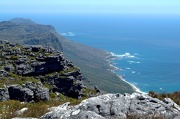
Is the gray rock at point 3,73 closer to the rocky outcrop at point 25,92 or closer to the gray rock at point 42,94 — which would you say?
the rocky outcrop at point 25,92

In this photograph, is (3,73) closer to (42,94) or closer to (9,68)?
(9,68)

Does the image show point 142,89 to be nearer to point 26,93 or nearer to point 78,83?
point 78,83

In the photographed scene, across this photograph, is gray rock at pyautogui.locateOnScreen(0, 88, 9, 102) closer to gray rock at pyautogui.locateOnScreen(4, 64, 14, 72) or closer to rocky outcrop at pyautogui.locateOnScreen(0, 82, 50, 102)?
rocky outcrop at pyautogui.locateOnScreen(0, 82, 50, 102)

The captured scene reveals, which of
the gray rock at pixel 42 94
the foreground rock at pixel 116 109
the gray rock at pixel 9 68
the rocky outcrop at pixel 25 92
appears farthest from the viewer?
the gray rock at pixel 9 68

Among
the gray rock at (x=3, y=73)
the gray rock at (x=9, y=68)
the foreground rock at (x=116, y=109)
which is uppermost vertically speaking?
the foreground rock at (x=116, y=109)

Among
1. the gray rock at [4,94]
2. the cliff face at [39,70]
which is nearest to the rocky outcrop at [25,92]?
the gray rock at [4,94]

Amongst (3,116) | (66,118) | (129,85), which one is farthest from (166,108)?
(129,85)

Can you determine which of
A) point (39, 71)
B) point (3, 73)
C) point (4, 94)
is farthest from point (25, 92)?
point (39, 71)

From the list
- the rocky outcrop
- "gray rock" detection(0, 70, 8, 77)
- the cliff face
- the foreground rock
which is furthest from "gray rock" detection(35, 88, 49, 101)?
the foreground rock
